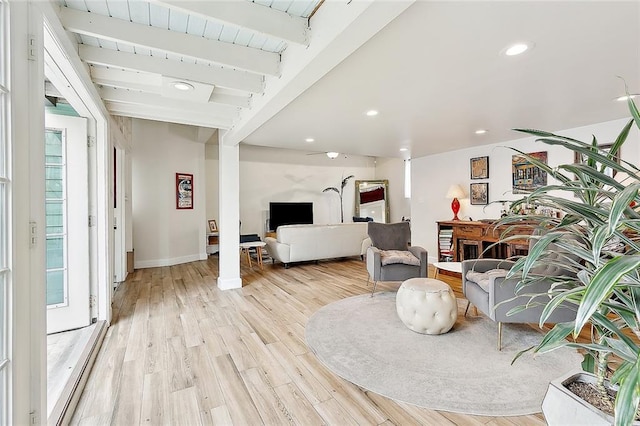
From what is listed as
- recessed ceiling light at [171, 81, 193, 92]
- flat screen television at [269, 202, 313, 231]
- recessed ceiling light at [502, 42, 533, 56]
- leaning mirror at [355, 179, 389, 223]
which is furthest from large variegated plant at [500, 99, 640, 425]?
leaning mirror at [355, 179, 389, 223]

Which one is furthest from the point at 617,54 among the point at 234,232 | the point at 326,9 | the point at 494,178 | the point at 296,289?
the point at 234,232

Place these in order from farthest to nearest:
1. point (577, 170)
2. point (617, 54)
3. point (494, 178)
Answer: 1. point (494, 178)
2. point (617, 54)
3. point (577, 170)

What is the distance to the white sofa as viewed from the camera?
17.8ft

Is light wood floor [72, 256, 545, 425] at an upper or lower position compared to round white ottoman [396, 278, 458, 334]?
lower

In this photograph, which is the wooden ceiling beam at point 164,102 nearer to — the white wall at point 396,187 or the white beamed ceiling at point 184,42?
the white beamed ceiling at point 184,42

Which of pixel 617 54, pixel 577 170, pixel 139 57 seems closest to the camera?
pixel 577 170

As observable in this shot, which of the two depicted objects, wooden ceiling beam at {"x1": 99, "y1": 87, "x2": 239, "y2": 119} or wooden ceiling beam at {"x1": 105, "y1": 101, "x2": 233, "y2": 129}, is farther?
wooden ceiling beam at {"x1": 105, "y1": 101, "x2": 233, "y2": 129}

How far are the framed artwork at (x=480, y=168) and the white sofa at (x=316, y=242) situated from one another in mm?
2267

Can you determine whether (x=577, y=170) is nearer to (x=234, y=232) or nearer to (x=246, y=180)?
(x=234, y=232)

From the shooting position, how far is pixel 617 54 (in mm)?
1997

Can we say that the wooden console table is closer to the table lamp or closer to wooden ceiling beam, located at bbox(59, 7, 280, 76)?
the table lamp

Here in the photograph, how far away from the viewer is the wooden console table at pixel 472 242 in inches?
175

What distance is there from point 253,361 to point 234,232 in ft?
7.80

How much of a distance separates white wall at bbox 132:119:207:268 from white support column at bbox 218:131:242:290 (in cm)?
205
